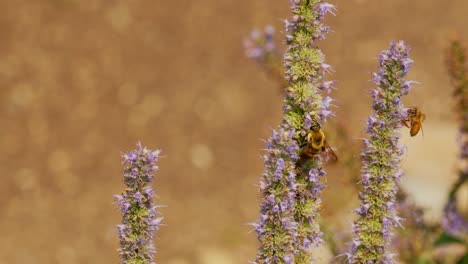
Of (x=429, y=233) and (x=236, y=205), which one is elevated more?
(x=236, y=205)

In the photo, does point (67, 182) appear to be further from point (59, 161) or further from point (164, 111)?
point (164, 111)

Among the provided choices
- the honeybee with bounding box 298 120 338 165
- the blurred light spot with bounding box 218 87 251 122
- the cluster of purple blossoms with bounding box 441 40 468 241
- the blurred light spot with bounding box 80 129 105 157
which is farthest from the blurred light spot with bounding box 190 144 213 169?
the honeybee with bounding box 298 120 338 165

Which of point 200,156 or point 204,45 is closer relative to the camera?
point 200,156

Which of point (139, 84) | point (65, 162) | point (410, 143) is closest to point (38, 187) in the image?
point (65, 162)

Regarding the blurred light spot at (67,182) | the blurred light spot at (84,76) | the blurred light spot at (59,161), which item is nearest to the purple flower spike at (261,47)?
the blurred light spot at (67,182)

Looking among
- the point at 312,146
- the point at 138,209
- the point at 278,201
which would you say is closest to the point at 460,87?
the point at 312,146

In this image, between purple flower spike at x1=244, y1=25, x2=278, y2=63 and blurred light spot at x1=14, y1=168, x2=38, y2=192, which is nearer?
purple flower spike at x1=244, y1=25, x2=278, y2=63

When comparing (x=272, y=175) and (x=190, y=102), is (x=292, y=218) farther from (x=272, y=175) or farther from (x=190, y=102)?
(x=190, y=102)

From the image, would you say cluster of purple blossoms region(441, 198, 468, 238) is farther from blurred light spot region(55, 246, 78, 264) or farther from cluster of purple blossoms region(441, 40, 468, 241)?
blurred light spot region(55, 246, 78, 264)
